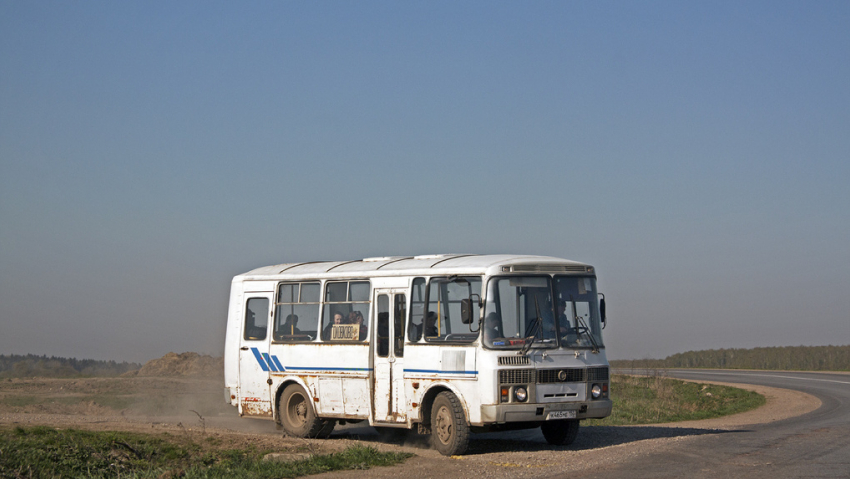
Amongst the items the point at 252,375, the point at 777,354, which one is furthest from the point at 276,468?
the point at 777,354

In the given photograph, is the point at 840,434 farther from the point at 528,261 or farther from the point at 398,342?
the point at 398,342

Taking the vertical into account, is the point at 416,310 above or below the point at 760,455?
above

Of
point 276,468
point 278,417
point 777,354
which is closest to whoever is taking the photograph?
point 276,468

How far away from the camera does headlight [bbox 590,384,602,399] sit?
14000mm

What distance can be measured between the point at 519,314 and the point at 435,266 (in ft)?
5.73

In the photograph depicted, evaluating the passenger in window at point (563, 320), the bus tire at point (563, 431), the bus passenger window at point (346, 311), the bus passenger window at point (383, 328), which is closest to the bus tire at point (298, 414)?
the bus passenger window at point (346, 311)

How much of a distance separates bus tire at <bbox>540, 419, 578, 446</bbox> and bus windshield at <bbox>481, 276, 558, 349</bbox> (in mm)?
1950

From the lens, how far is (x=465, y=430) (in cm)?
1359

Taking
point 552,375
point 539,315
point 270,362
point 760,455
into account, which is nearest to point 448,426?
point 552,375

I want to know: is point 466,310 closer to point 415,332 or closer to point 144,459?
point 415,332

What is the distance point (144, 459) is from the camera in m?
14.0

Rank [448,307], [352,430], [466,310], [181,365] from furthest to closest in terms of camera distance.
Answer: [181,365] < [352,430] < [448,307] < [466,310]

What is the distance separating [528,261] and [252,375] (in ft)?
23.1

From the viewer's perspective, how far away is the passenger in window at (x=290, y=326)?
684 inches
